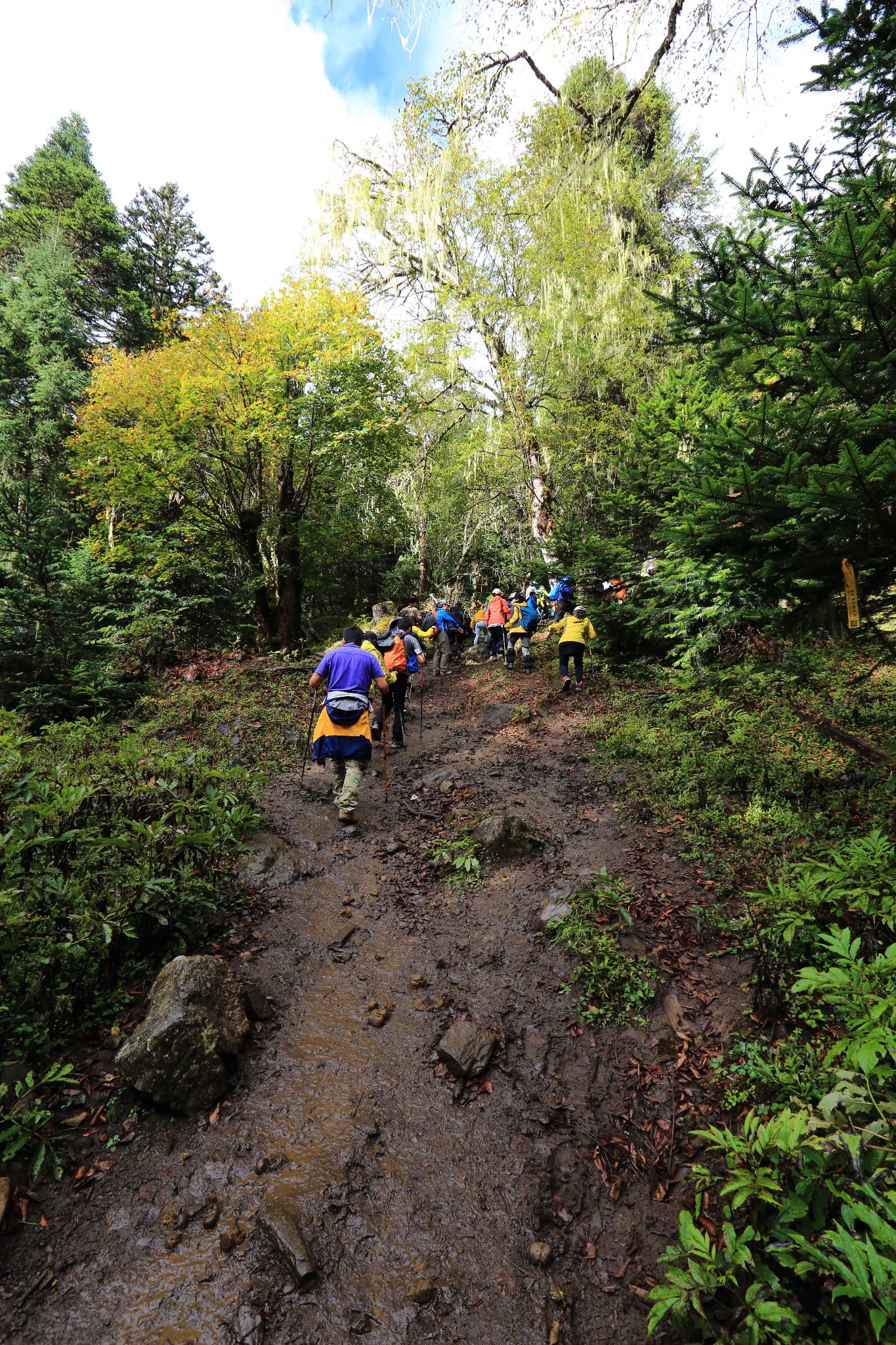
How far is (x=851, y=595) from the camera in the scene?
11.8ft

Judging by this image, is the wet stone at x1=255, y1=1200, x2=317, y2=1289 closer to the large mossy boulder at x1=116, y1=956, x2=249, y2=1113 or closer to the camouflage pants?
the large mossy boulder at x1=116, y1=956, x2=249, y2=1113

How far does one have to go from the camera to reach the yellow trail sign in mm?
3549

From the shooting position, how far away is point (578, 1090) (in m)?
3.32

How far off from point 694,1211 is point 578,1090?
0.84 metres

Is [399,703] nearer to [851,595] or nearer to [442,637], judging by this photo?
[851,595]

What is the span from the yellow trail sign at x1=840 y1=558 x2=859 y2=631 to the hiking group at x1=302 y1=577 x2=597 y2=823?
4811 mm

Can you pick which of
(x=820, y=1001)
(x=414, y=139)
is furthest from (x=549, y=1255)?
(x=414, y=139)

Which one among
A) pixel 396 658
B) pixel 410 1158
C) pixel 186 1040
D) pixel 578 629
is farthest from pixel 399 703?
pixel 410 1158

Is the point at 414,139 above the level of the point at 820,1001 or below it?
above

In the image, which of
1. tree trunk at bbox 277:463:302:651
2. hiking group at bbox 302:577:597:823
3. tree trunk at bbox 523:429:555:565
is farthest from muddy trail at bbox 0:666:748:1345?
tree trunk at bbox 277:463:302:651

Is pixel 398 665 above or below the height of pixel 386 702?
Result: above

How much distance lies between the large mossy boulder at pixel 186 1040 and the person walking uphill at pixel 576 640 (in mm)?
8259

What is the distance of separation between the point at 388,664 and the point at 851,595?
6.60 meters

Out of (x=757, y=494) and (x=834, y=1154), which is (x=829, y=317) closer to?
A: (x=757, y=494)
